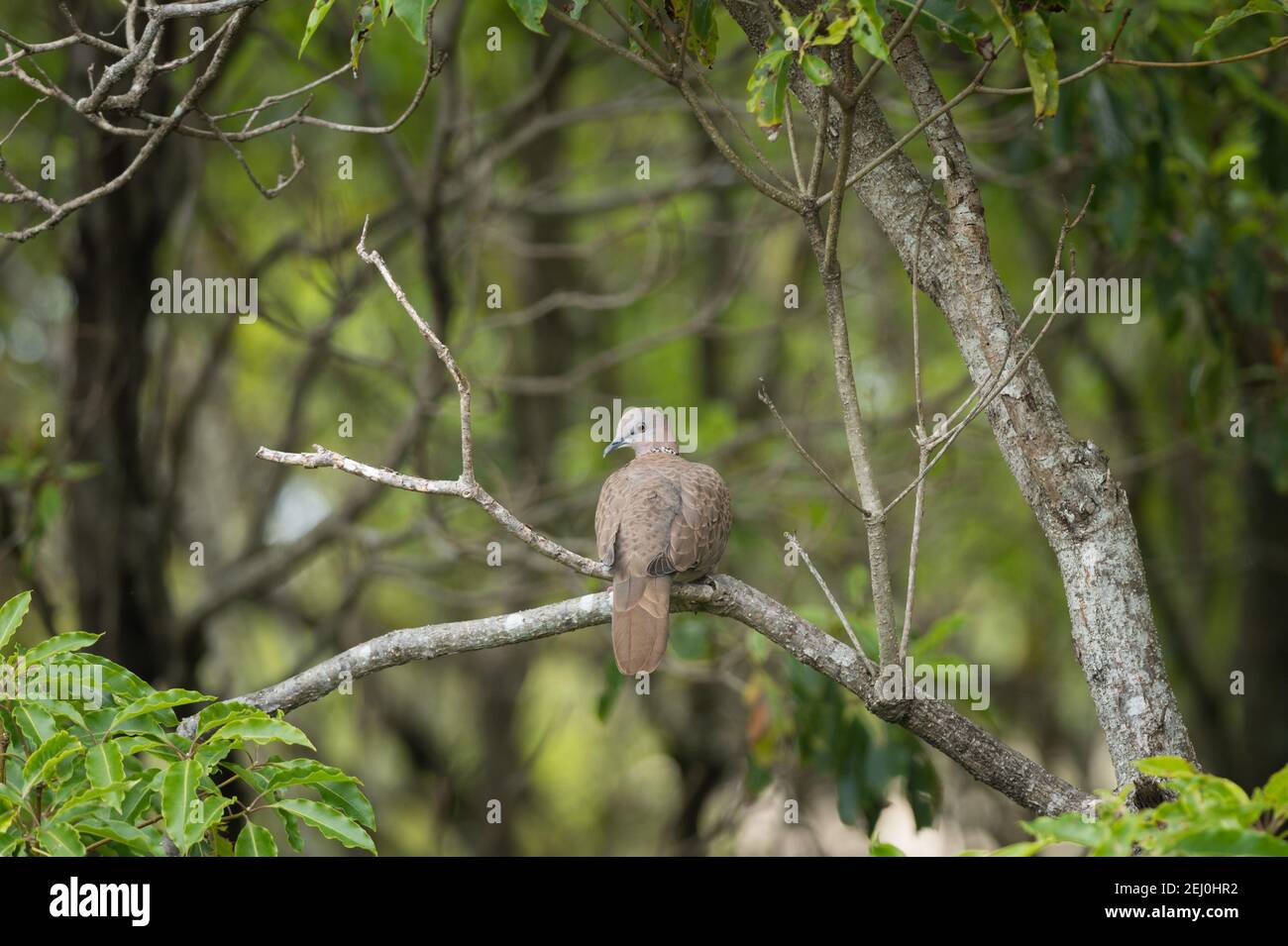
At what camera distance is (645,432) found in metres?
5.51

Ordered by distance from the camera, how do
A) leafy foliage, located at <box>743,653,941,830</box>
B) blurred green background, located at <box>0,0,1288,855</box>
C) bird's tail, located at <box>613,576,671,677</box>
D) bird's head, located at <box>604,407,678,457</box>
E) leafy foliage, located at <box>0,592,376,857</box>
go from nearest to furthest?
leafy foliage, located at <box>0,592,376,857</box> < bird's tail, located at <box>613,576,671,677</box> < leafy foliage, located at <box>743,653,941,830</box> < bird's head, located at <box>604,407,678,457</box> < blurred green background, located at <box>0,0,1288,855</box>

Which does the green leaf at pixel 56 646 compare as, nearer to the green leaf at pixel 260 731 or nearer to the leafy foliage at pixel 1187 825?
the green leaf at pixel 260 731

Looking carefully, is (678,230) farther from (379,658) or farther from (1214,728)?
(1214,728)

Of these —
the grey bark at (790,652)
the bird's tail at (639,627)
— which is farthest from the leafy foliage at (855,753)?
the grey bark at (790,652)

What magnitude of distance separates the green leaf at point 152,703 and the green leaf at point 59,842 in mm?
274

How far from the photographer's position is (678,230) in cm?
743

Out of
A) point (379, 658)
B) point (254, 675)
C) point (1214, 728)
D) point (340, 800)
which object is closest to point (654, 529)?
point (379, 658)

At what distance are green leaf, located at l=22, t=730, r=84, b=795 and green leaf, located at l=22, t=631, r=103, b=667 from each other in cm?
26

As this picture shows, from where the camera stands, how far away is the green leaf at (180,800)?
8.94ft

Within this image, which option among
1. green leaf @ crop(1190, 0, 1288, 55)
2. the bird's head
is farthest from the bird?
green leaf @ crop(1190, 0, 1288, 55)

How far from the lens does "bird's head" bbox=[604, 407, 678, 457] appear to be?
546cm

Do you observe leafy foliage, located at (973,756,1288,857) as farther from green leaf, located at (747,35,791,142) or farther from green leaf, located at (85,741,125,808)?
green leaf, located at (85,741,125,808)

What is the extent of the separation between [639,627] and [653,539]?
0.33 metres

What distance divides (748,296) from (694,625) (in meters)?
5.45
